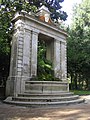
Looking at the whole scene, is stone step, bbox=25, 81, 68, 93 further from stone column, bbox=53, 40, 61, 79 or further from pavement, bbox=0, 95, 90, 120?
pavement, bbox=0, 95, 90, 120

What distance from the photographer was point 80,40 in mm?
28406

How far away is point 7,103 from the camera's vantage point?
39.1 feet

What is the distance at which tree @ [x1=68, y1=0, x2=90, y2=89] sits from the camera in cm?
2802

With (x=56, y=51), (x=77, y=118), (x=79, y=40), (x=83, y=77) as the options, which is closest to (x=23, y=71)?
(x=56, y=51)

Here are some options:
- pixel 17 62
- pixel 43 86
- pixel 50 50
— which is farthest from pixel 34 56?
pixel 50 50

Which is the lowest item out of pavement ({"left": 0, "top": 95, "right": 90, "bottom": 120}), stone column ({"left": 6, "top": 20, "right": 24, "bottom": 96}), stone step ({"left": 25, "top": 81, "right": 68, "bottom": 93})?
pavement ({"left": 0, "top": 95, "right": 90, "bottom": 120})

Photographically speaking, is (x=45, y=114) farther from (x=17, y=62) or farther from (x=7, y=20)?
(x=7, y=20)

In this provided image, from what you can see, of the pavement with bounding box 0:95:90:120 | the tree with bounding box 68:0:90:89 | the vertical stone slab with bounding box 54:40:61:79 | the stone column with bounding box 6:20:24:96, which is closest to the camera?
the pavement with bounding box 0:95:90:120

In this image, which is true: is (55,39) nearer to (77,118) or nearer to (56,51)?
(56,51)

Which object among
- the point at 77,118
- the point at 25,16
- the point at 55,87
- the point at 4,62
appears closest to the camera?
the point at 77,118

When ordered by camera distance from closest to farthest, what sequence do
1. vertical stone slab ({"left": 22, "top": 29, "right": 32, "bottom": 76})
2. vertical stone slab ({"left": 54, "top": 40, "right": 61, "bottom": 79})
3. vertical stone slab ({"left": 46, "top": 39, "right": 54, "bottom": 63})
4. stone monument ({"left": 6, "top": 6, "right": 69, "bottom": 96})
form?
stone monument ({"left": 6, "top": 6, "right": 69, "bottom": 96})
vertical stone slab ({"left": 22, "top": 29, "right": 32, "bottom": 76})
vertical stone slab ({"left": 54, "top": 40, "right": 61, "bottom": 79})
vertical stone slab ({"left": 46, "top": 39, "right": 54, "bottom": 63})

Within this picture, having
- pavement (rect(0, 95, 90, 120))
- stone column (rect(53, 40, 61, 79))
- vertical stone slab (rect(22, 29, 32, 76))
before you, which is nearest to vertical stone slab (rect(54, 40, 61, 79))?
stone column (rect(53, 40, 61, 79))

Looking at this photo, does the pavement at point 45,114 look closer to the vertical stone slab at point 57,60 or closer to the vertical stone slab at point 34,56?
the vertical stone slab at point 34,56

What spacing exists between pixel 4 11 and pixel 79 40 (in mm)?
14010
